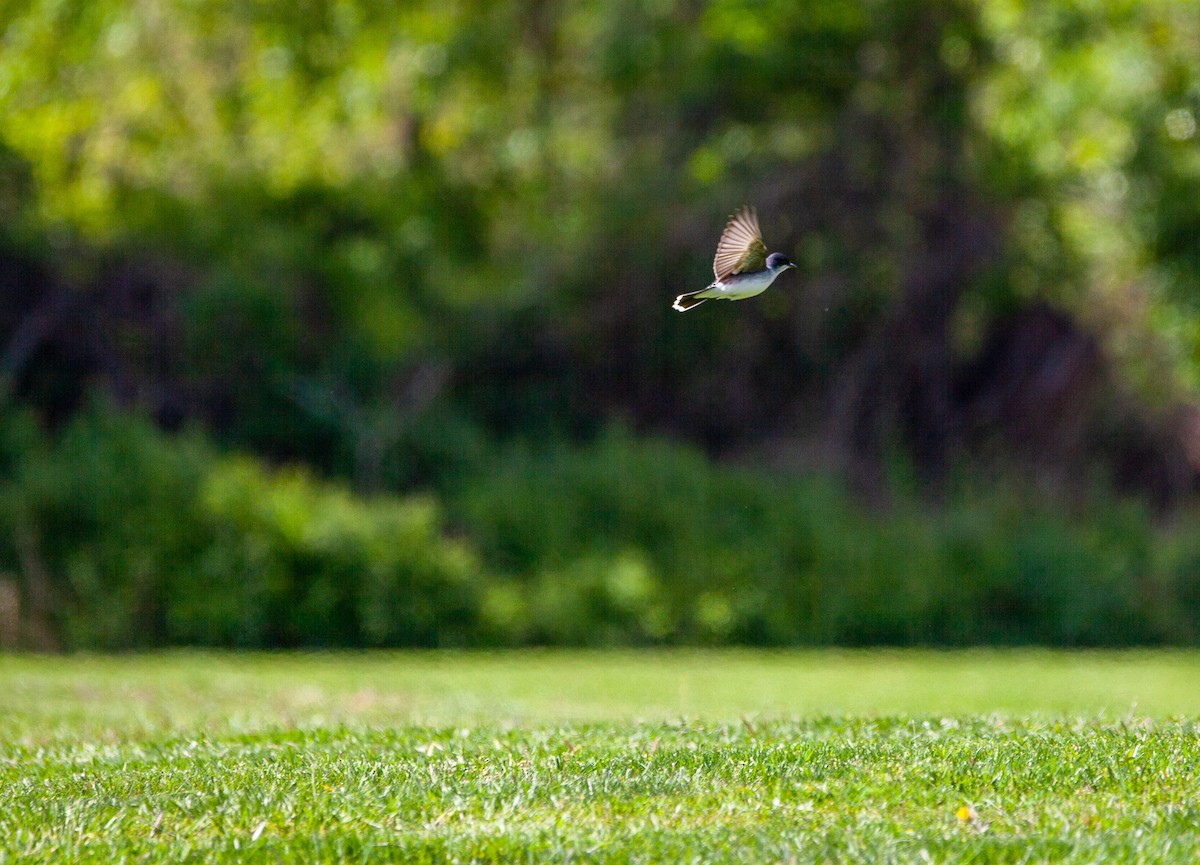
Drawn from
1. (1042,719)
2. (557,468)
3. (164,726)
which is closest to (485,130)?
(557,468)

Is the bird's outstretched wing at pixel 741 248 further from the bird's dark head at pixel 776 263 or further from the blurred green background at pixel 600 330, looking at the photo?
the blurred green background at pixel 600 330

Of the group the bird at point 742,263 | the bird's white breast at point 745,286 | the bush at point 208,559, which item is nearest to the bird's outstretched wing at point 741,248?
the bird at point 742,263

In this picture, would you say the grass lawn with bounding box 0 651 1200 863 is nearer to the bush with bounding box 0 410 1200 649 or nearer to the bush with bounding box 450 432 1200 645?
the bush with bounding box 0 410 1200 649

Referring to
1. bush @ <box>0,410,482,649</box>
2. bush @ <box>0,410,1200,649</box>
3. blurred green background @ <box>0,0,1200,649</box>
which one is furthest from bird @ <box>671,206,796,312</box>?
bush @ <box>0,410,482,649</box>

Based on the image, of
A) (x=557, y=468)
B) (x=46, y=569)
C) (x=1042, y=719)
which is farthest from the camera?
(x=557, y=468)

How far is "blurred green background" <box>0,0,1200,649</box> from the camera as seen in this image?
20.7 metres

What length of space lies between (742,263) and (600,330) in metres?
18.5

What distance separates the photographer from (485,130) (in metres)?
24.9

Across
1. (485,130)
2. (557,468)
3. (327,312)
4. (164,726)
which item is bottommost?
(164,726)

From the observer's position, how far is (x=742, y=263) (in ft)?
27.6

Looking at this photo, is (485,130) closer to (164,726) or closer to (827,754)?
(164,726)

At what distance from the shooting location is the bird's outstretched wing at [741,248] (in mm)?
8383

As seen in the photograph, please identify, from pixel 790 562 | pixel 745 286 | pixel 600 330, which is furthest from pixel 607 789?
pixel 600 330

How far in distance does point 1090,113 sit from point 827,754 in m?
20.9
